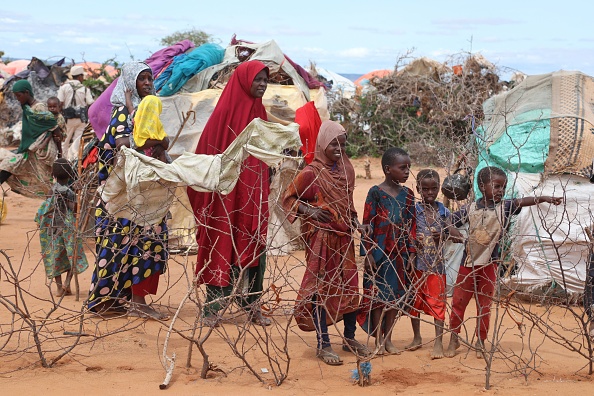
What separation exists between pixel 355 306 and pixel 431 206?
851mm

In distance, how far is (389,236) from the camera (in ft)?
16.8

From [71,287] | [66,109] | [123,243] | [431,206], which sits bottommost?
[71,287]

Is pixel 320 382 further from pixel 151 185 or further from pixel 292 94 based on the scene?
pixel 292 94

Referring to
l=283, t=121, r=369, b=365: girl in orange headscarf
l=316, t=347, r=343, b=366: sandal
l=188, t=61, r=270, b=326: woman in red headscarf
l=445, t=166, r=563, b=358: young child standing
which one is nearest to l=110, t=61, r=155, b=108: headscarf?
l=188, t=61, r=270, b=326: woman in red headscarf

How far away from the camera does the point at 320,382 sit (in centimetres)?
460

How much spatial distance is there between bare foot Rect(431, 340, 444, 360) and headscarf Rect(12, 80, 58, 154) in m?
6.33

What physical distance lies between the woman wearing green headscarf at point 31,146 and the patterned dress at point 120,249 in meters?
3.87

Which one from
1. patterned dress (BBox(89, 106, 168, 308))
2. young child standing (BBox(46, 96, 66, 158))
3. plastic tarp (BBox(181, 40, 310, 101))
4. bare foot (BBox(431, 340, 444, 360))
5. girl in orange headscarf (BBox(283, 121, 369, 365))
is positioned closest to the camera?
girl in orange headscarf (BBox(283, 121, 369, 365))

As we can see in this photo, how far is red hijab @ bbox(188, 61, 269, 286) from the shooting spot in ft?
18.9

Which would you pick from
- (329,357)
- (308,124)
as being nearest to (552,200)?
(329,357)

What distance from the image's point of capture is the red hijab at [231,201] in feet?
18.9

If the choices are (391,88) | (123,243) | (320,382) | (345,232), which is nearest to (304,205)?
(345,232)

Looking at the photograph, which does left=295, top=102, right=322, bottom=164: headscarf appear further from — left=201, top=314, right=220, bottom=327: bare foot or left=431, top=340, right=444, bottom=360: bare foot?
left=431, top=340, right=444, bottom=360: bare foot

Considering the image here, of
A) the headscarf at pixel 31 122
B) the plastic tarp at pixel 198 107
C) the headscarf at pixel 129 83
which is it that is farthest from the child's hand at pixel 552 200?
the headscarf at pixel 31 122
